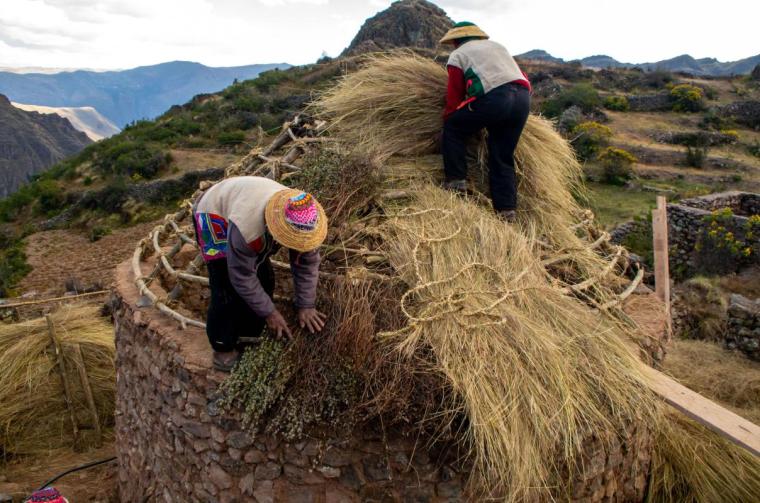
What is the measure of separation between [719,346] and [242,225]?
7.21m

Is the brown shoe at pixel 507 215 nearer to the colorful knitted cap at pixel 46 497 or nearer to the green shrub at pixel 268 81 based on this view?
the colorful knitted cap at pixel 46 497

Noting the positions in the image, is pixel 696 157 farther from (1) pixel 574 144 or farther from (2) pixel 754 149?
(1) pixel 574 144

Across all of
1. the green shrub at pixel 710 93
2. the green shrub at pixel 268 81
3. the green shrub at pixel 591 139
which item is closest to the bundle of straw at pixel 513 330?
the green shrub at pixel 591 139

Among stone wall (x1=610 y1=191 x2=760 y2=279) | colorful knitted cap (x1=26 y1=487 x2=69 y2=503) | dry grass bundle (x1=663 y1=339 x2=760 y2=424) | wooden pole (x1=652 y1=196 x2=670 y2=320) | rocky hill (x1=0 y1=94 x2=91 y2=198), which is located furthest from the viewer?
rocky hill (x1=0 y1=94 x2=91 y2=198)

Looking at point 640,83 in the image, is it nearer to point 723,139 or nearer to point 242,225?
point 723,139

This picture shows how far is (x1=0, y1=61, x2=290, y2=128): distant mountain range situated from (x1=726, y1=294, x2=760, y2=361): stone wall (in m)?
94.1

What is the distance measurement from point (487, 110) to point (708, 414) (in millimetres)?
1916

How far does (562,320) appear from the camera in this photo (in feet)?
7.82

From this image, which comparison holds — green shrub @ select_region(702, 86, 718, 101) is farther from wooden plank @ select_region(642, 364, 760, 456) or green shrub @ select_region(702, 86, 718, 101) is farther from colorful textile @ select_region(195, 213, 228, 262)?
colorful textile @ select_region(195, 213, 228, 262)

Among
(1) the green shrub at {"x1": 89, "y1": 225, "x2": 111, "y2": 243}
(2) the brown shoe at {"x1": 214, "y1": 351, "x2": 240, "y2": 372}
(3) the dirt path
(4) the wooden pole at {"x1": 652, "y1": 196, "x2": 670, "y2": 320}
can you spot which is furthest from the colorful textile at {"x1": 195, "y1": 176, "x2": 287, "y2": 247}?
(1) the green shrub at {"x1": 89, "y1": 225, "x2": 111, "y2": 243}

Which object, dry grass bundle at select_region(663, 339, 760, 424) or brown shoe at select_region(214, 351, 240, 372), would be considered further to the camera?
dry grass bundle at select_region(663, 339, 760, 424)

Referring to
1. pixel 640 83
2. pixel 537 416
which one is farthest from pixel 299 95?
pixel 537 416

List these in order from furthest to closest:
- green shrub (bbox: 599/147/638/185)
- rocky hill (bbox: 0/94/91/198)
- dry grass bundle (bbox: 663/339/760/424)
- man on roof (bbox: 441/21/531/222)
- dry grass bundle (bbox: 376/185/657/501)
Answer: rocky hill (bbox: 0/94/91/198) < green shrub (bbox: 599/147/638/185) < dry grass bundle (bbox: 663/339/760/424) < man on roof (bbox: 441/21/531/222) < dry grass bundle (bbox: 376/185/657/501)

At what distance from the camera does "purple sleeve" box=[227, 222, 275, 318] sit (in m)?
2.21
